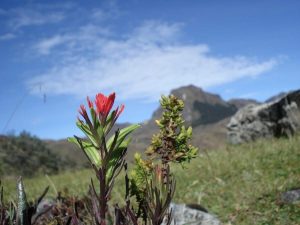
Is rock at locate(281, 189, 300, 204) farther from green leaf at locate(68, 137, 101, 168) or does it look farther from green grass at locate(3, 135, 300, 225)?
green leaf at locate(68, 137, 101, 168)

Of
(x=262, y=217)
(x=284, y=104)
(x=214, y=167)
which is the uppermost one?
(x=284, y=104)

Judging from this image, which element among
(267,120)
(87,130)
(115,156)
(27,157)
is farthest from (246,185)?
(27,157)

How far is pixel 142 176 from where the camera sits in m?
2.59

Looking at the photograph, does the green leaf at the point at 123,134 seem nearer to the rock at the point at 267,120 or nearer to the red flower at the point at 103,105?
the red flower at the point at 103,105

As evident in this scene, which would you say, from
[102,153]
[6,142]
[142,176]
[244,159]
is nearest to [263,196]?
[244,159]

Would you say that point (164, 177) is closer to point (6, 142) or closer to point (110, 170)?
point (110, 170)

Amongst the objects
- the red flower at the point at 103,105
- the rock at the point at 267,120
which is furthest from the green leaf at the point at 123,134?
the rock at the point at 267,120

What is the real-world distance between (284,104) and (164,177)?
15133mm

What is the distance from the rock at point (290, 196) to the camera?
6500 mm

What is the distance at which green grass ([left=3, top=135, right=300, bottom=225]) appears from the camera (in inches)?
250

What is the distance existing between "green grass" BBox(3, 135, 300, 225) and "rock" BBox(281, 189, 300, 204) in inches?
4.3

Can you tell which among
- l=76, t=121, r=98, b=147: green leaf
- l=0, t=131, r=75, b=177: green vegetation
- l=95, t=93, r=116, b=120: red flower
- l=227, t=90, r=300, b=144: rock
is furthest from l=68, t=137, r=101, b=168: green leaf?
l=0, t=131, r=75, b=177: green vegetation

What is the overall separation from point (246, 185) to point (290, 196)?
4.79 ft

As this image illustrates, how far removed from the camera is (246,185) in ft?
26.3
